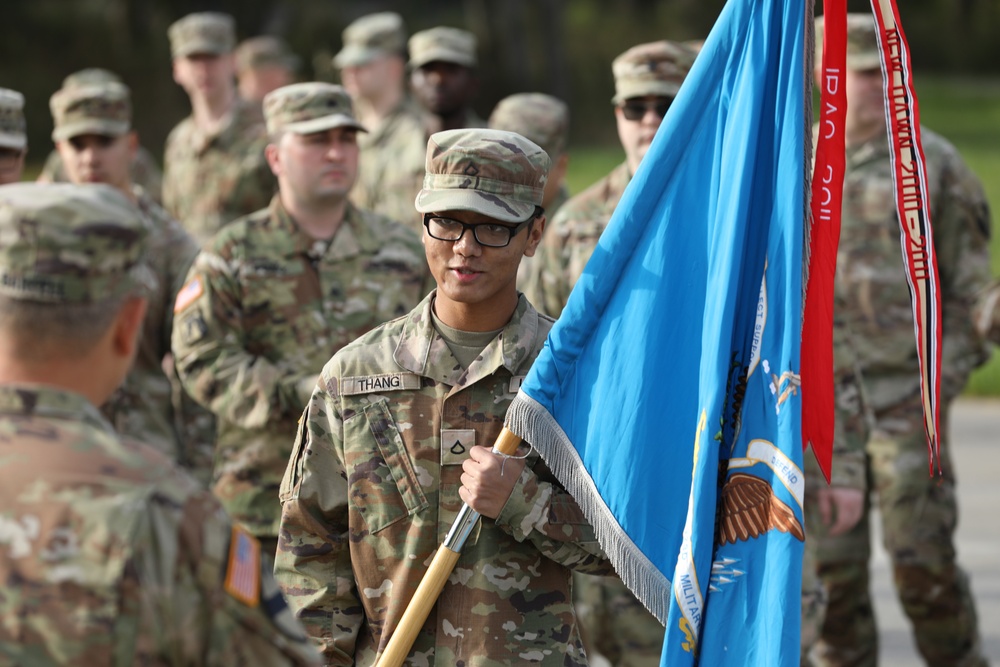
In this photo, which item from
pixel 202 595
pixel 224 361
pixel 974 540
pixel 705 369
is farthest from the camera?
pixel 974 540

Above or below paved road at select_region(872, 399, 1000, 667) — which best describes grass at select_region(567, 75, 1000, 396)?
above

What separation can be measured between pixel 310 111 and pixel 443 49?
13.3 ft

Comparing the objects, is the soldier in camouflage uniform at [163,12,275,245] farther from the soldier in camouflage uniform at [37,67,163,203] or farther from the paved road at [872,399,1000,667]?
the paved road at [872,399,1000,667]

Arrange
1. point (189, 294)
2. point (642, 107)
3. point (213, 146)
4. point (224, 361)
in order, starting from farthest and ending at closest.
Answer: point (213, 146), point (642, 107), point (189, 294), point (224, 361)

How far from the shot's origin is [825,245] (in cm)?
438

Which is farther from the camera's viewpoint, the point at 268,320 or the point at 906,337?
the point at 906,337

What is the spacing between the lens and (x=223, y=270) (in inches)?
248

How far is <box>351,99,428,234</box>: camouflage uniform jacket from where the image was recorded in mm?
10250

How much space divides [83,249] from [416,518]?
5.41 feet

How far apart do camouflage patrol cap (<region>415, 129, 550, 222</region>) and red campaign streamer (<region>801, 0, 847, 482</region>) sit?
761 millimetres

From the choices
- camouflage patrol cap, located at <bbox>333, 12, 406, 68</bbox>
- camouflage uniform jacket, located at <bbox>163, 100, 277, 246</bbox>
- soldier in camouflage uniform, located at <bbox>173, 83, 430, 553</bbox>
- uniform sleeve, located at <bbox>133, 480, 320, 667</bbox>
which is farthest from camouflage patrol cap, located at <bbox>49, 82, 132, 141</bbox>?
uniform sleeve, located at <bbox>133, 480, 320, 667</bbox>

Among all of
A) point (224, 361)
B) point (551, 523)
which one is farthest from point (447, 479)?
point (224, 361)

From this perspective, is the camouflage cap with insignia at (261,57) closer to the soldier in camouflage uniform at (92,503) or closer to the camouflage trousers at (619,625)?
the camouflage trousers at (619,625)

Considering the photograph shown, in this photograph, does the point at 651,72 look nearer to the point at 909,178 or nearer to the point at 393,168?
the point at 909,178
